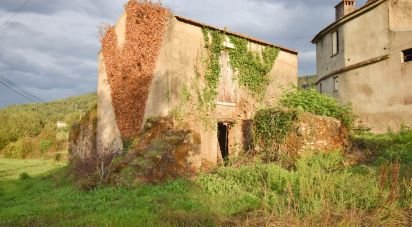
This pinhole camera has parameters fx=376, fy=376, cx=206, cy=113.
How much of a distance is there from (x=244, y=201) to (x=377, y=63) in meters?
16.1

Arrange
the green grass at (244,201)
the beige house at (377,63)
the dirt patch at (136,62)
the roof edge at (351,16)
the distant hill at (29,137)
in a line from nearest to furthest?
the green grass at (244,201) → the dirt patch at (136,62) → the beige house at (377,63) → the roof edge at (351,16) → the distant hill at (29,137)

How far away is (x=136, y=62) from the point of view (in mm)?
16219

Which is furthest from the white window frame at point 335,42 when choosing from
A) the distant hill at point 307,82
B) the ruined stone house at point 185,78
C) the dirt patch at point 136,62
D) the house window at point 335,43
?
the dirt patch at point 136,62

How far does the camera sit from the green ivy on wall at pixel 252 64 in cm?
1714

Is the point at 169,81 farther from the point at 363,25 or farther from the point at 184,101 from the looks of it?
the point at 363,25

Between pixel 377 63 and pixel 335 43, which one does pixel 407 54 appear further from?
pixel 335 43

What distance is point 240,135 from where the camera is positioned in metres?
17.2

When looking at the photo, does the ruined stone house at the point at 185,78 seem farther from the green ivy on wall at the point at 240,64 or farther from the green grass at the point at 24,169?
the green grass at the point at 24,169

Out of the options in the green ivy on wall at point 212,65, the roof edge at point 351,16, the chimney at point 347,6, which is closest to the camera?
the green ivy on wall at point 212,65

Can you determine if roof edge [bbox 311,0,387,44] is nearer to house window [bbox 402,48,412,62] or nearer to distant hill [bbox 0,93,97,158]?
house window [bbox 402,48,412,62]

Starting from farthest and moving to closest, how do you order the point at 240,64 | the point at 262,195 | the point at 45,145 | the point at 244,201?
the point at 45,145
the point at 240,64
the point at 262,195
the point at 244,201

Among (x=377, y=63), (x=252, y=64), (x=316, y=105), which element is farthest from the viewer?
(x=377, y=63)

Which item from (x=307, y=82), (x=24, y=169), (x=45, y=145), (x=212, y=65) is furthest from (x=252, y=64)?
(x=307, y=82)

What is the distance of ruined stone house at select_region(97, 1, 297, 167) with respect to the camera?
15031mm
